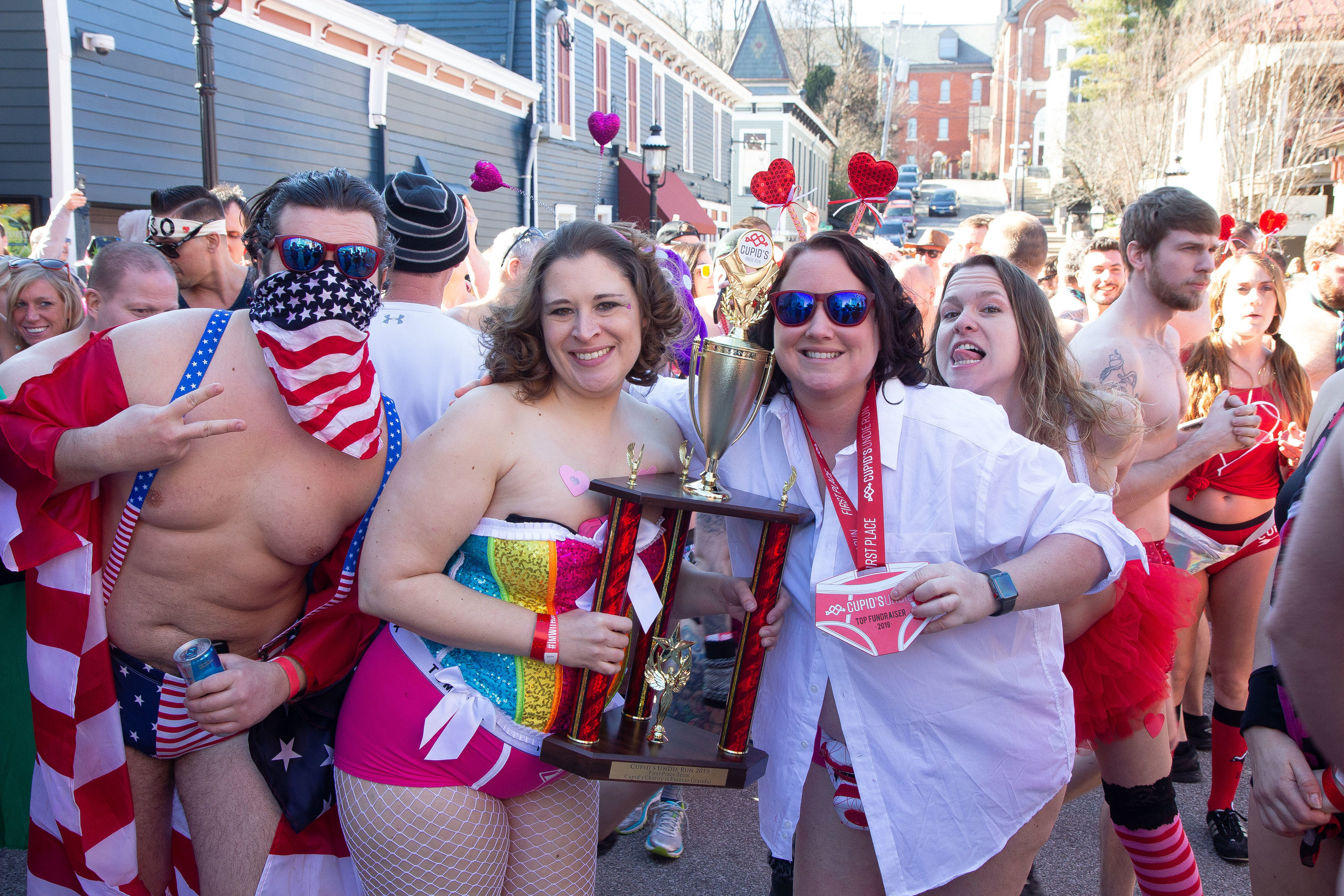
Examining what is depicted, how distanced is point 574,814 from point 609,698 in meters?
0.33

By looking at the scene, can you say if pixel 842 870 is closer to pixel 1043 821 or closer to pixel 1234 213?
pixel 1043 821

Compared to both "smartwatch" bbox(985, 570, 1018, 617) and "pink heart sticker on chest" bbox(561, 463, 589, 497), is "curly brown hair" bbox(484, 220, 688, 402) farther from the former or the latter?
"smartwatch" bbox(985, 570, 1018, 617)

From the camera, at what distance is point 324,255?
2.03 m

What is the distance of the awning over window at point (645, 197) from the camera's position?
63.2 feet

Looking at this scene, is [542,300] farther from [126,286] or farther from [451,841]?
[126,286]

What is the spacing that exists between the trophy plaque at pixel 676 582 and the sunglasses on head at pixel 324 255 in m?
0.75

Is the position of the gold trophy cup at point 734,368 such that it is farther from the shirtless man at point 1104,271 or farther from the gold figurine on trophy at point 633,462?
the shirtless man at point 1104,271

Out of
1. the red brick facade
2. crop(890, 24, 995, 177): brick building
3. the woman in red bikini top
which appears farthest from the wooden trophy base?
the red brick facade

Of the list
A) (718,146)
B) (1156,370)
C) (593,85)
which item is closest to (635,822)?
(1156,370)

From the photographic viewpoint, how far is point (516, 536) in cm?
191

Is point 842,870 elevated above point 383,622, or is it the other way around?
point 383,622

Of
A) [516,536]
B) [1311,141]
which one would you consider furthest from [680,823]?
[1311,141]

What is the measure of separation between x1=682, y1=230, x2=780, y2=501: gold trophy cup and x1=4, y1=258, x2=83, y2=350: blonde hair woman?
155 inches

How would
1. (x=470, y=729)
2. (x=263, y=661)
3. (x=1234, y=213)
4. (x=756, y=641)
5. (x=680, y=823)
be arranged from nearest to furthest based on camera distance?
(x=470, y=729) → (x=756, y=641) → (x=263, y=661) → (x=680, y=823) → (x=1234, y=213)
